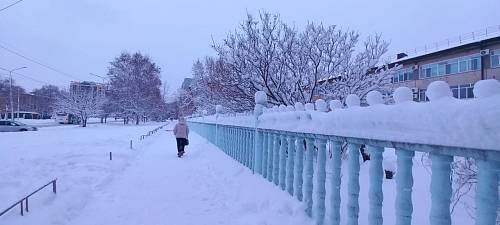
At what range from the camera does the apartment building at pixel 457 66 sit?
1215 inches

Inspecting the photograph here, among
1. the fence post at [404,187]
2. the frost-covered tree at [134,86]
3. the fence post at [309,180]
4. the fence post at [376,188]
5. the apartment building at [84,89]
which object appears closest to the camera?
the fence post at [404,187]

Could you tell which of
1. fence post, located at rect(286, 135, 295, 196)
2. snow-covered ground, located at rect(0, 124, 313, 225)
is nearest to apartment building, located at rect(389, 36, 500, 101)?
snow-covered ground, located at rect(0, 124, 313, 225)

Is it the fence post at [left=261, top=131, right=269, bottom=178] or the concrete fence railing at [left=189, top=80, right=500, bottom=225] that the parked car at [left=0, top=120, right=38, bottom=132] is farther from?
the concrete fence railing at [left=189, top=80, right=500, bottom=225]

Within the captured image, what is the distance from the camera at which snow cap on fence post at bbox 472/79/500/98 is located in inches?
76.3

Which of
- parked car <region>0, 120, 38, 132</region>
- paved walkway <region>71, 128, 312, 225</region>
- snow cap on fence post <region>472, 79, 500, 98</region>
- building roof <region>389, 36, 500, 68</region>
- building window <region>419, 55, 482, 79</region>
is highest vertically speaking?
building roof <region>389, 36, 500, 68</region>

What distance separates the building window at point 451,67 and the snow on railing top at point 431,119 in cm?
3307

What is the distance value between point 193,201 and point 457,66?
33.3 m

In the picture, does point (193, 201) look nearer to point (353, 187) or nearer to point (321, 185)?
point (321, 185)

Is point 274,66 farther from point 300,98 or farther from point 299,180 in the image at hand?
point 299,180

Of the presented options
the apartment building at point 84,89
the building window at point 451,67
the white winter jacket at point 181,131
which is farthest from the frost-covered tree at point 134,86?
the white winter jacket at point 181,131

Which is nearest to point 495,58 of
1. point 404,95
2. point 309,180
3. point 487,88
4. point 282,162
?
point 282,162

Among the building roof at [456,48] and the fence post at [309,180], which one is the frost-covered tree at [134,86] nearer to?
the building roof at [456,48]

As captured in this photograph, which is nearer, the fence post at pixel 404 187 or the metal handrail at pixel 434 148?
the metal handrail at pixel 434 148

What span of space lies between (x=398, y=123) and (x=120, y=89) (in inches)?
2495
